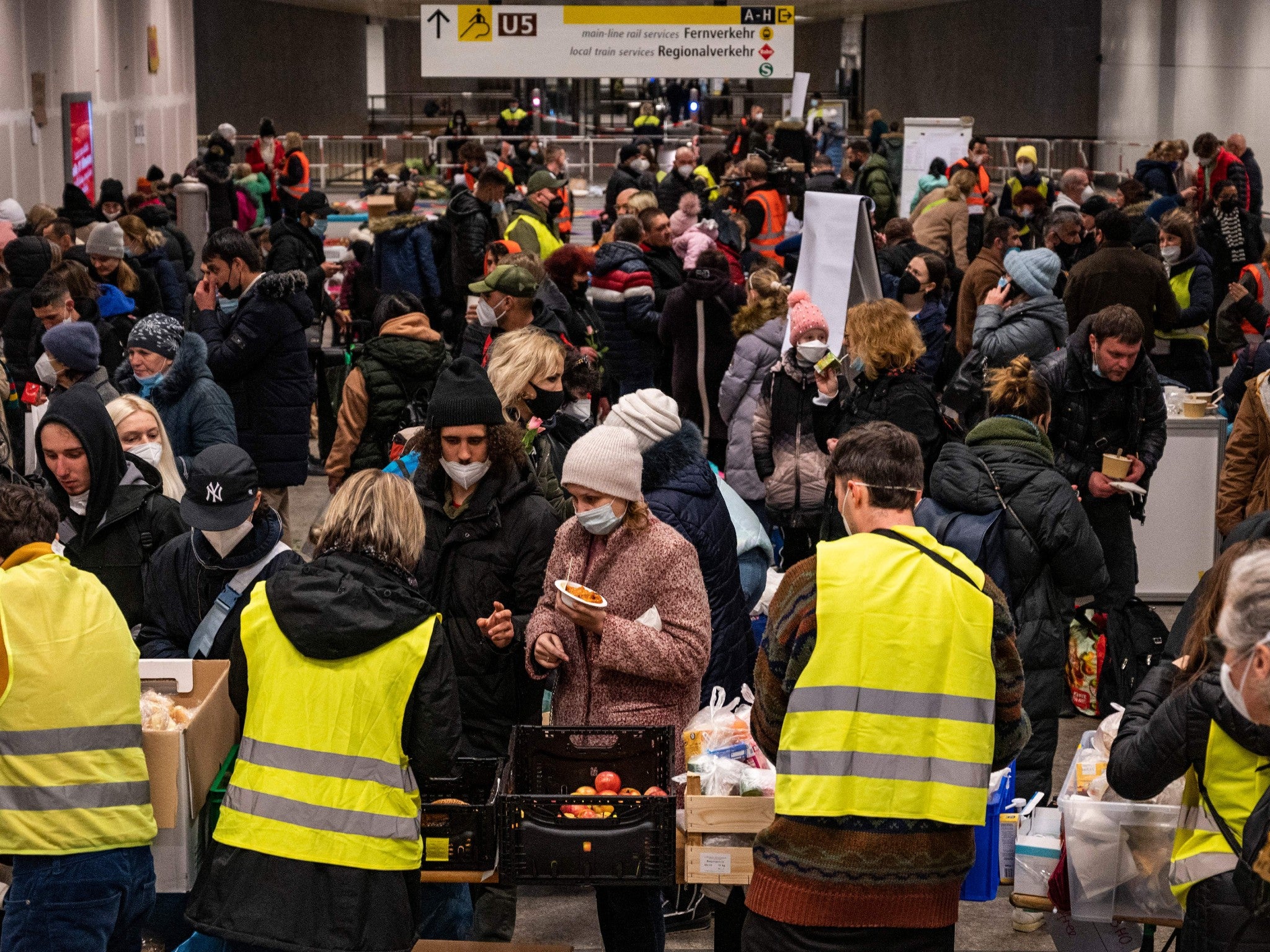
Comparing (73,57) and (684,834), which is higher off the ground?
(73,57)

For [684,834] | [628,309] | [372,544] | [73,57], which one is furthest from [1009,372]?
[73,57]

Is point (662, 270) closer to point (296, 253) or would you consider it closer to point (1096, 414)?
point (296, 253)

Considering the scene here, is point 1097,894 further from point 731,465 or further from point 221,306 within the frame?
point 221,306

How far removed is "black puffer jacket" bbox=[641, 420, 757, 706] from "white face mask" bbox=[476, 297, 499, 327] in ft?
7.63

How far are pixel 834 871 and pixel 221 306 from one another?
16.6 ft

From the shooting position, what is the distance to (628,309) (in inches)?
379

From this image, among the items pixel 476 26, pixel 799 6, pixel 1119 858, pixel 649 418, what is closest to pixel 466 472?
pixel 649 418

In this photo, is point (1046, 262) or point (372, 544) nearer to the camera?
point (372, 544)

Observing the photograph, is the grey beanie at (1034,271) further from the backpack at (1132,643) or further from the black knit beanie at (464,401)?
the black knit beanie at (464,401)

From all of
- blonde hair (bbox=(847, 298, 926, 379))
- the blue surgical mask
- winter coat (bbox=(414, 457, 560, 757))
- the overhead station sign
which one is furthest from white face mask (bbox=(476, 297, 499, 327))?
the overhead station sign

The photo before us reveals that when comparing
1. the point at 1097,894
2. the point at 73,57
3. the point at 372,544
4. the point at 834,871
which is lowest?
the point at 1097,894

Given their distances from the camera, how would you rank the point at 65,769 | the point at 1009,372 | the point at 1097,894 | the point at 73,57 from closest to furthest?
the point at 65,769 < the point at 1097,894 < the point at 1009,372 < the point at 73,57

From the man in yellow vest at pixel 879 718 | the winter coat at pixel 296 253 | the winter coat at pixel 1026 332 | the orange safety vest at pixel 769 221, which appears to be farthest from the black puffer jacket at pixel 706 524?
the orange safety vest at pixel 769 221

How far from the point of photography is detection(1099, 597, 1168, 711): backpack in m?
5.91
